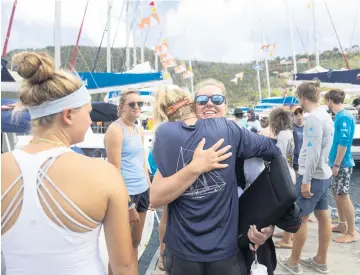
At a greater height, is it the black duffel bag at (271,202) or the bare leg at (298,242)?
the black duffel bag at (271,202)

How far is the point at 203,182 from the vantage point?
164 centimetres

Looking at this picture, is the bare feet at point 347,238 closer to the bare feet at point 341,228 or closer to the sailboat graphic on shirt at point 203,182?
the bare feet at point 341,228

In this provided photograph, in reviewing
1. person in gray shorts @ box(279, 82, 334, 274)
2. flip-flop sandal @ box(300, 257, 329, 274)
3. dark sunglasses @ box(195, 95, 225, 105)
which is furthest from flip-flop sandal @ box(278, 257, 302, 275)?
dark sunglasses @ box(195, 95, 225, 105)

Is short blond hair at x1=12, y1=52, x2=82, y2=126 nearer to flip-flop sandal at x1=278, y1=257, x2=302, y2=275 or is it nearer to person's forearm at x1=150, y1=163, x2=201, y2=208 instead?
person's forearm at x1=150, y1=163, x2=201, y2=208

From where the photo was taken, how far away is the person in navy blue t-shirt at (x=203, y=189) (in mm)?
1619

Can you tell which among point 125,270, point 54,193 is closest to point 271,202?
point 125,270

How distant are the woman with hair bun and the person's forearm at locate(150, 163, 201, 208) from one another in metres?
0.39

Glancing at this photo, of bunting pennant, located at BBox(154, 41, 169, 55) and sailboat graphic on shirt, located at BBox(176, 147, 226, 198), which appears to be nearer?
sailboat graphic on shirt, located at BBox(176, 147, 226, 198)

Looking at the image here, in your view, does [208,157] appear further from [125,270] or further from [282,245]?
[282,245]

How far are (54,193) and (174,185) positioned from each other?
2.14 feet

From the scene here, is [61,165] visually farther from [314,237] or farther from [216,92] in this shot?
[314,237]

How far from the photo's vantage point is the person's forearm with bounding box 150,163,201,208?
1.59 m

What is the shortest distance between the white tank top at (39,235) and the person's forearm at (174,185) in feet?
1.63

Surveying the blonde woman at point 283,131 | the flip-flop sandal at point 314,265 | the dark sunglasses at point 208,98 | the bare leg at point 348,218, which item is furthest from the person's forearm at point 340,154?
the dark sunglasses at point 208,98
